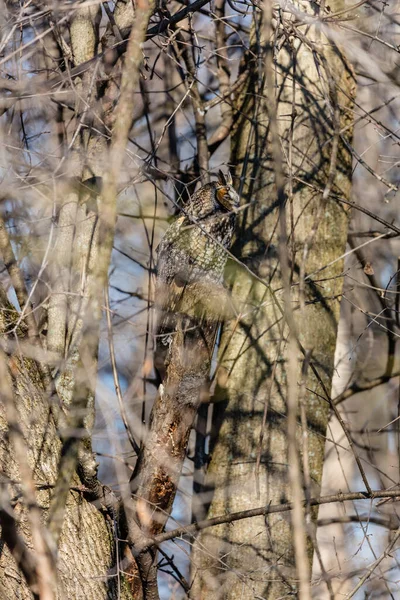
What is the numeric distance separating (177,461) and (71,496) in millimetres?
538

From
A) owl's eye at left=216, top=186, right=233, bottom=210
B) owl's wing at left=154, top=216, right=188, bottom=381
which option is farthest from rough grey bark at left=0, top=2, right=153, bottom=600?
owl's eye at left=216, top=186, right=233, bottom=210

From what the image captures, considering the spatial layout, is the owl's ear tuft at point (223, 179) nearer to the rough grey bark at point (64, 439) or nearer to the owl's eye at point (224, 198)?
the owl's eye at point (224, 198)

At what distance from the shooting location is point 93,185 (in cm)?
292

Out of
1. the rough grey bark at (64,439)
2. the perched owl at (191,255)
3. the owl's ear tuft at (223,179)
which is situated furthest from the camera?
the owl's ear tuft at (223,179)

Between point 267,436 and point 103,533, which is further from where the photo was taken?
point 267,436

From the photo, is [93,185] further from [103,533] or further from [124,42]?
[103,533]

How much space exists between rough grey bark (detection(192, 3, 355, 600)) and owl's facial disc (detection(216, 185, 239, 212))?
20cm

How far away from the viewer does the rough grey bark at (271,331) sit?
112 inches

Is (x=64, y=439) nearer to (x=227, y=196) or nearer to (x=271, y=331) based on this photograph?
(x=271, y=331)

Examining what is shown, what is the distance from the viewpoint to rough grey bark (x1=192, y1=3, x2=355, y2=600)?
9.35 ft

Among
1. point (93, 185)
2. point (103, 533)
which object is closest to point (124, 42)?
point (93, 185)

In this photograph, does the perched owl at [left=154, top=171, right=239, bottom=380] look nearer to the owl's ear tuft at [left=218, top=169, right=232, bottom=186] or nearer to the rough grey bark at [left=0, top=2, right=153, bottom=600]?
the owl's ear tuft at [left=218, top=169, right=232, bottom=186]

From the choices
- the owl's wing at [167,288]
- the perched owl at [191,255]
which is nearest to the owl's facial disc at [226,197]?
the perched owl at [191,255]

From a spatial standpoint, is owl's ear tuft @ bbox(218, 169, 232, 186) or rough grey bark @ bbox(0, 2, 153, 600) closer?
rough grey bark @ bbox(0, 2, 153, 600)
